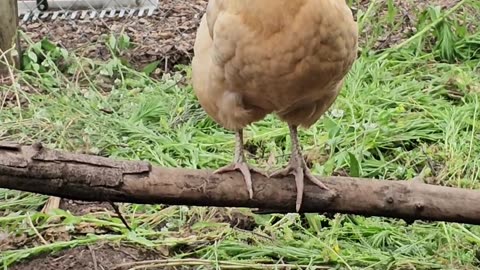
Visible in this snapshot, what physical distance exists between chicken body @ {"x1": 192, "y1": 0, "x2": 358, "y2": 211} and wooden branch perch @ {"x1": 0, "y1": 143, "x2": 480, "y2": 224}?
0.15 feet

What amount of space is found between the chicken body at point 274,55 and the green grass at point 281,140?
0.60 metres

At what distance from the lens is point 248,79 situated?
6.70 ft

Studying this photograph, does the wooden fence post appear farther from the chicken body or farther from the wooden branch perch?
the wooden branch perch

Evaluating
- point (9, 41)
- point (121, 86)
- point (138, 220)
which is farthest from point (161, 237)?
point (9, 41)

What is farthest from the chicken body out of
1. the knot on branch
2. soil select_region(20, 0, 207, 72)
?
soil select_region(20, 0, 207, 72)

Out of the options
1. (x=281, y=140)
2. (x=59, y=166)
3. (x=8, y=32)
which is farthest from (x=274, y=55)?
(x=8, y=32)

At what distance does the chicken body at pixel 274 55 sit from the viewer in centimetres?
190

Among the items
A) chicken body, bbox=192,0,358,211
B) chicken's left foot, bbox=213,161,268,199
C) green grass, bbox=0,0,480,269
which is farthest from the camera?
green grass, bbox=0,0,480,269

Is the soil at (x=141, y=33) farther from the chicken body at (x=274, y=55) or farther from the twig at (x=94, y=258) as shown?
the chicken body at (x=274, y=55)

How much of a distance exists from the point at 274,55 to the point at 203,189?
1.16 ft

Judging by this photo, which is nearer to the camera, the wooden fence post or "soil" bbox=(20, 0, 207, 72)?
the wooden fence post

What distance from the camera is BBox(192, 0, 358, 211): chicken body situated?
6.24ft

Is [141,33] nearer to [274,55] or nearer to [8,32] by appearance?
[8,32]

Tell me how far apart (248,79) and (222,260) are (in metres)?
0.80
